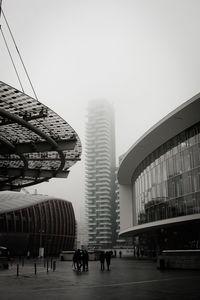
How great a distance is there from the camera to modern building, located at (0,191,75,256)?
292 feet

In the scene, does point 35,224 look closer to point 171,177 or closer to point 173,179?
point 171,177

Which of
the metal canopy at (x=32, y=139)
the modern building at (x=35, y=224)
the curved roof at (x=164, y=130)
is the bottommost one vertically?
the modern building at (x=35, y=224)

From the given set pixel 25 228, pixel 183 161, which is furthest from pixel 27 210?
pixel 183 161

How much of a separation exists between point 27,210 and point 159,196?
59.8 metres

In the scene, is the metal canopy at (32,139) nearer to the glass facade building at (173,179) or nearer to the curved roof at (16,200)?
the glass facade building at (173,179)

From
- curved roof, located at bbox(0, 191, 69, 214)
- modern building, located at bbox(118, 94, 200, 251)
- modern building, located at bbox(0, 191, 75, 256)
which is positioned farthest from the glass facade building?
curved roof, located at bbox(0, 191, 69, 214)

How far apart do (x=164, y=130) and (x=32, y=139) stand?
16.9 metres

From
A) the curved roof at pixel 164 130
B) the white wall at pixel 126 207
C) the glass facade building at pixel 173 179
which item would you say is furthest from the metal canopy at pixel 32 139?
the white wall at pixel 126 207

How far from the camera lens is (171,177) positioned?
39281 millimetres

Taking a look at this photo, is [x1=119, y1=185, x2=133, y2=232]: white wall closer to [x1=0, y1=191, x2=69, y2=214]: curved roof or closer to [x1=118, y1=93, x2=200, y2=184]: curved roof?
[x1=118, y1=93, x2=200, y2=184]: curved roof

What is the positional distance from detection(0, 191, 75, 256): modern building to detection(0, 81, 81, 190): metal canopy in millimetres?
50794

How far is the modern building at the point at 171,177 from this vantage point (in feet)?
114

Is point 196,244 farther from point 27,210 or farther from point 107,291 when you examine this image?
point 27,210

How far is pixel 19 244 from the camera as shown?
293 feet
